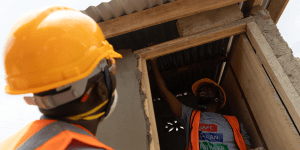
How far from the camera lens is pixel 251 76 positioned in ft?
8.70

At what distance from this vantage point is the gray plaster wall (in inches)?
76.9

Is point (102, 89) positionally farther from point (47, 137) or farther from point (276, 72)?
point (276, 72)

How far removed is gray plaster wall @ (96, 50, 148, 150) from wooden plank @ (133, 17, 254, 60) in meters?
0.28

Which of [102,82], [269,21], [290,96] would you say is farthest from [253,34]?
[102,82]

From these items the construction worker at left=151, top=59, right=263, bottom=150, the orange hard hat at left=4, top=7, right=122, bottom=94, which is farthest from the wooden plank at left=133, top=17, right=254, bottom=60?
the orange hard hat at left=4, top=7, right=122, bottom=94

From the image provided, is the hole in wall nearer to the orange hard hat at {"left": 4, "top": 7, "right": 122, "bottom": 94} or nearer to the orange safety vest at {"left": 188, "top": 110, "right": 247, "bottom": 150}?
the orange safety vest at {"left": 188, "top": 110, "right": 247, "bottom": 150}

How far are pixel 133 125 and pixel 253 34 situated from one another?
1.79 metres

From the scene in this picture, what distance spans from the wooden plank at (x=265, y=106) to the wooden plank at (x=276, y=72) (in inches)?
3.9

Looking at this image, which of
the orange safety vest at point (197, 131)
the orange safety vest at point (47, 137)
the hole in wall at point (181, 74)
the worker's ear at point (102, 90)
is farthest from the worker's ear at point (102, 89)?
the orange safety vest at point (197, 131)

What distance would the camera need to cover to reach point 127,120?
2062 mm

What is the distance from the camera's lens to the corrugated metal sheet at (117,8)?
188cm

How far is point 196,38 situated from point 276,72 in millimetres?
964

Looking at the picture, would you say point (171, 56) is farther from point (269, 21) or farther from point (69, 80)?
point (69, 80)

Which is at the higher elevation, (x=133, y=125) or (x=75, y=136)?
(x=133, y=125)
